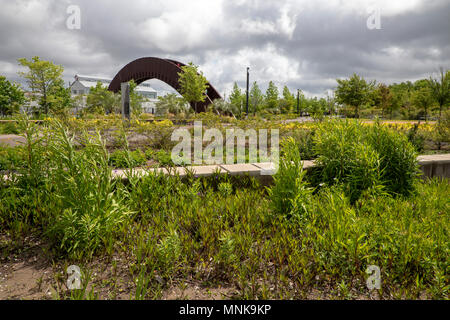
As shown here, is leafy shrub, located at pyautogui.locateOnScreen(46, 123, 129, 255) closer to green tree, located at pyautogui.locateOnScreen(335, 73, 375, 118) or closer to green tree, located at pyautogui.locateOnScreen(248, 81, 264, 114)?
green tree, located at pyautogui.locateOnScreen(335, 73, 375, 118)

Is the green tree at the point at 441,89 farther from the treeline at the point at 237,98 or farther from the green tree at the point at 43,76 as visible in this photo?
the green tree at the point at 43,76

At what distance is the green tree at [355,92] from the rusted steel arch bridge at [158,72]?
694 inches

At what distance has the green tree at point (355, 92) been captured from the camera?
27766 mm

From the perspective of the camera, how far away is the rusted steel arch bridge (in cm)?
3900

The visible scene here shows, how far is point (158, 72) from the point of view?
41438 mm

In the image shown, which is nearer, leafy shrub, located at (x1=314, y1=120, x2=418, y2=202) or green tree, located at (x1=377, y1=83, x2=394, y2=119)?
leafy shrub, located at (x1=314, y1=120, x2=418, y2=202)

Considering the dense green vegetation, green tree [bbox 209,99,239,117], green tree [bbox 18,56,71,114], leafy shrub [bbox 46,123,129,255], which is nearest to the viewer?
the dense green vegetation

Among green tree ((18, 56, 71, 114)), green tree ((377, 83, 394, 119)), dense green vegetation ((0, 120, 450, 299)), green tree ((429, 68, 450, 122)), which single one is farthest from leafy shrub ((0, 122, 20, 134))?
green tree ((377, 83, 394, 119))

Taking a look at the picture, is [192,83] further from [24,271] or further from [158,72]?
[24,271]

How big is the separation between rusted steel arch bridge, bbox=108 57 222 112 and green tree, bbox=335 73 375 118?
17629 millimetres

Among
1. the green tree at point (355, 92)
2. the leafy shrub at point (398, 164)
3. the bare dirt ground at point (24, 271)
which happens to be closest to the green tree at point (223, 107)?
the green tree at point (355, 92)

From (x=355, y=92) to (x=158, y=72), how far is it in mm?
27276

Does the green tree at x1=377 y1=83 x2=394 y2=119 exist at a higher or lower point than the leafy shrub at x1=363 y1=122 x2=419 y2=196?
higher
